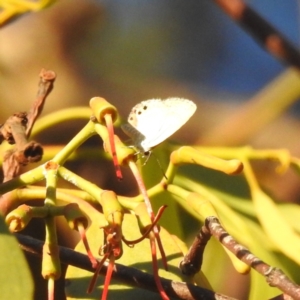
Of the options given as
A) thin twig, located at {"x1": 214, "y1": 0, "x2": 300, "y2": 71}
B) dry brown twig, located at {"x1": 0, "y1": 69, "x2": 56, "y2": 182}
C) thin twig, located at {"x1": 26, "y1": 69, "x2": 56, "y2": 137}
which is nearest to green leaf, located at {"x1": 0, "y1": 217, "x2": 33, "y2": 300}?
dry brown twig, located at {"x1": 0, "y1": 69, "x2": 56, "y2": 182}

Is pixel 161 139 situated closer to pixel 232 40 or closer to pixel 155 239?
pixel 155 239

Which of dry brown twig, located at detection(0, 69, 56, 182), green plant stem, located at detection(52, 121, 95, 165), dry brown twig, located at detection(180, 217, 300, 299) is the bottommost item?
dry brown twig, located at detection(180, 217, 300, 299)

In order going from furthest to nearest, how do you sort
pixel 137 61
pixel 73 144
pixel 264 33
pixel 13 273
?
pixel 137 61
pixel 264 33
pixel 73 144
pixel 13 273

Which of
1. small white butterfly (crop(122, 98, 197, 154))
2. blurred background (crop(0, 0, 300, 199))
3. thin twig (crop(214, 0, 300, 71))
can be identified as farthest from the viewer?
blurred background (crop(0, 0, 300, 199))

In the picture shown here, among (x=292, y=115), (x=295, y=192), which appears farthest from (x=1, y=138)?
(x=292, y=115)

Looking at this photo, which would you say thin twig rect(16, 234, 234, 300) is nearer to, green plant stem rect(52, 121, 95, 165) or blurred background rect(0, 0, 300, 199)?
green plant stem rect(52, 121, 95, 165)

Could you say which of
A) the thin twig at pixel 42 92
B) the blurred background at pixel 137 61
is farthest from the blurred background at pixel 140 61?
the thin twig at pixel 42 92

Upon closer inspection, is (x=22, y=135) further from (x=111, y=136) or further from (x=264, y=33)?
(x=264, y=33)

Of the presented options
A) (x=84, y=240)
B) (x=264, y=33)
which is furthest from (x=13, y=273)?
(x=264, y=33)

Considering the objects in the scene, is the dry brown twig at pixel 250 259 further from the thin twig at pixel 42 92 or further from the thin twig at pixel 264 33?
the thin twig at pixel 264 33
